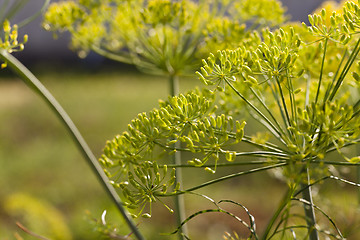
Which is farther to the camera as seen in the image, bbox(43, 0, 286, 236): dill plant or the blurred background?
the blurred background

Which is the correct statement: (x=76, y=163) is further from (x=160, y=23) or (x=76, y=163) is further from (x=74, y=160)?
(x=160, y=23)

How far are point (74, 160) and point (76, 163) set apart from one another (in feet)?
0.23

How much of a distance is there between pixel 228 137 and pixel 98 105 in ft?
15.8

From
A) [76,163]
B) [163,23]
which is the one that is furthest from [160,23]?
[76,163]

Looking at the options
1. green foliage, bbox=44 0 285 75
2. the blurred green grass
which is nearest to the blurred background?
the blurred green grass

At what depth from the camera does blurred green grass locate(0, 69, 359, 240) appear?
9.30ft

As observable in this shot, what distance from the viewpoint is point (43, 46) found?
881 centimetres

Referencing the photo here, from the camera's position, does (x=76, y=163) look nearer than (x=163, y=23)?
No

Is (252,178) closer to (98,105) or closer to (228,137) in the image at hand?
(98,105)

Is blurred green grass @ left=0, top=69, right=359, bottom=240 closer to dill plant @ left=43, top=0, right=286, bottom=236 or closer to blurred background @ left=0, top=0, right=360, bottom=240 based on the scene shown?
blurred background @ left=0, top=0, right=360, bottom=240

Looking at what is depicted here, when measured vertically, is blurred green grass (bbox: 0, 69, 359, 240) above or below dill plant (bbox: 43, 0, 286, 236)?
below

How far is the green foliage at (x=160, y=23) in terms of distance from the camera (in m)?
0.91

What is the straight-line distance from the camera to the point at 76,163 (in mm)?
4008

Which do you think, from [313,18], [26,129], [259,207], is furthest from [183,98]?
[26,129]
